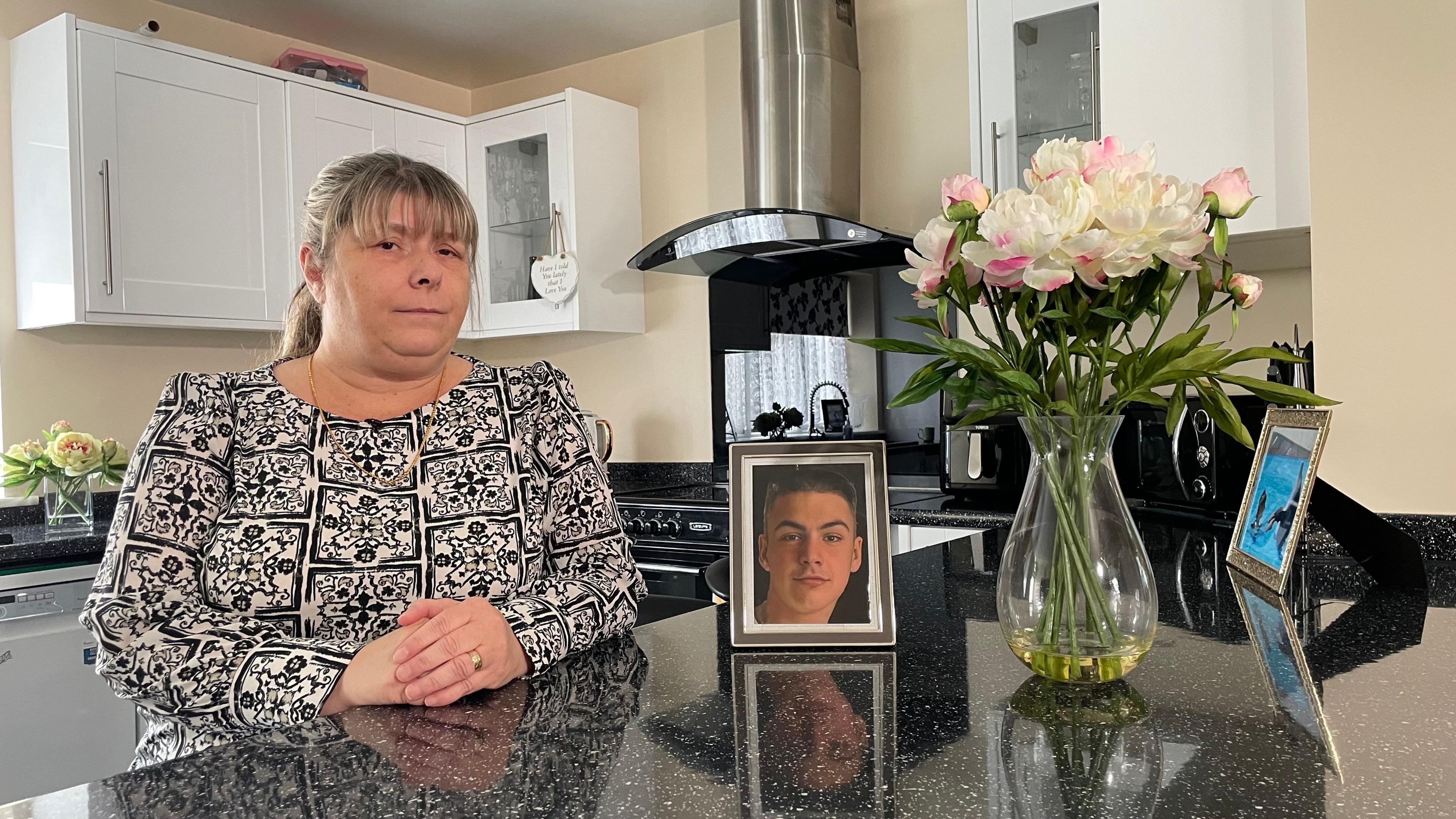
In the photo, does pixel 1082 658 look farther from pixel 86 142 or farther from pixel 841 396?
pixel 86 142

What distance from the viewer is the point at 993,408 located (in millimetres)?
833

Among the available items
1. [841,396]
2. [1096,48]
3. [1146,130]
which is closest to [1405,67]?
[1146,130]

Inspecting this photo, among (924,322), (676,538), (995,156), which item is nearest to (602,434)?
(676,538)

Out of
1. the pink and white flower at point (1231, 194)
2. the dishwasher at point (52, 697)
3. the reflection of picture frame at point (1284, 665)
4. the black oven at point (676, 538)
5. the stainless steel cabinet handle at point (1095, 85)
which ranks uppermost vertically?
the stainless steel cabinet handle at point (1095, 85)

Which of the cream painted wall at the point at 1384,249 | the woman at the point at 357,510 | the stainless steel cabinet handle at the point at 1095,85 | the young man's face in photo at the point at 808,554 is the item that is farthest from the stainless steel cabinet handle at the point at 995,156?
the young man's face in photo at the point at 808,554

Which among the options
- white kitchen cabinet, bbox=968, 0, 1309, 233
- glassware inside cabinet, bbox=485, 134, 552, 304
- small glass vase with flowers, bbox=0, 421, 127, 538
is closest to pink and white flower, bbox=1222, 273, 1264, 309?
white kitchen cabinet, bbox=968, 0, 1309, 233

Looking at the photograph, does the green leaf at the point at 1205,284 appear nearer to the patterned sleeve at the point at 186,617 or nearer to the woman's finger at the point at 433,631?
the woman's finger at the point at 433,631

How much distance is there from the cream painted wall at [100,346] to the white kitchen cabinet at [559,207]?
774 millimetres

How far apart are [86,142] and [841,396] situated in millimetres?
2265

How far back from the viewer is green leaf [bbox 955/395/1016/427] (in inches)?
32.5

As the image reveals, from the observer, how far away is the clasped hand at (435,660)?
36.2 inches

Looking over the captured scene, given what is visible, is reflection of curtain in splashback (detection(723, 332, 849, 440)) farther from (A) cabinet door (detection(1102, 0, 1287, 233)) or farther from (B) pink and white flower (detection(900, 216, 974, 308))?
(B) pink and white flower (detection(900, 216, 974, 308))

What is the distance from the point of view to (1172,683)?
0.85 m

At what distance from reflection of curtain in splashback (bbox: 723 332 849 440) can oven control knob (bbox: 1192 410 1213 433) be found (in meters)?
1.42
